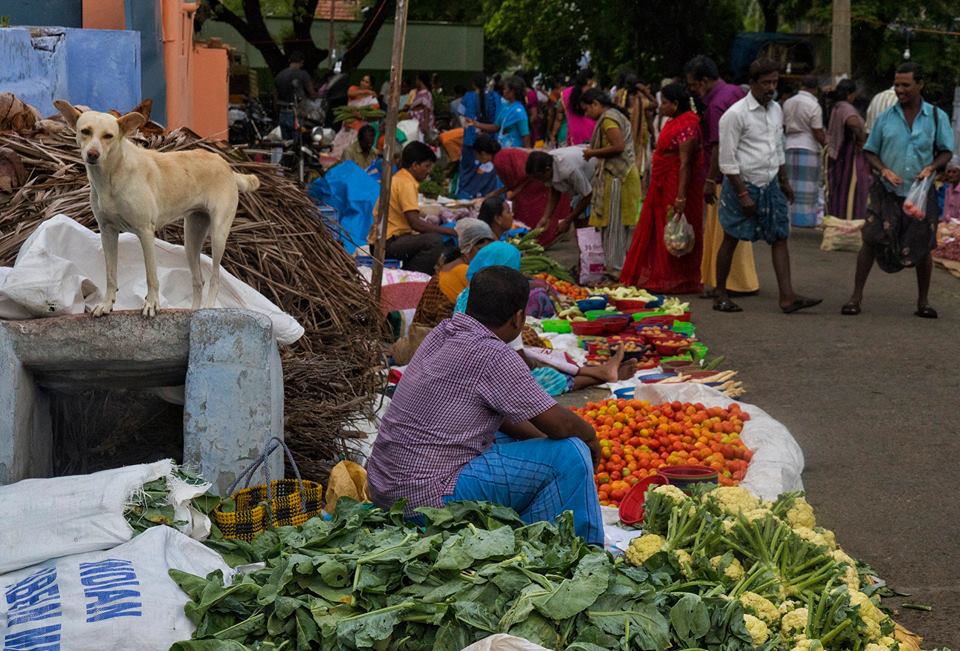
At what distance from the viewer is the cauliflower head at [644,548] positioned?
4352mm

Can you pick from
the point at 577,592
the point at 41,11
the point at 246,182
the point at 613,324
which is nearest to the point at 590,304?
the point at 613,324

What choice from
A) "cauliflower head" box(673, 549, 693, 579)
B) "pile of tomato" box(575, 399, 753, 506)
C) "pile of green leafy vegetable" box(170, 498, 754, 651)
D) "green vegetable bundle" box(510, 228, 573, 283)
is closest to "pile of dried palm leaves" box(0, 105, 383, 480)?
"pile of tomato" box(575, 399, 753, 506)

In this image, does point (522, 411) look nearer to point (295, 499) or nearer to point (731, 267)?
point (295, 499)

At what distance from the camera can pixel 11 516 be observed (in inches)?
162

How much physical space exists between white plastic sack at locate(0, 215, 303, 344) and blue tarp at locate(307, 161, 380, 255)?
614 centimetres

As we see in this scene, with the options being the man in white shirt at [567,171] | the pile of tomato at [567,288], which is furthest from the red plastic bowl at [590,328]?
the man in white shirt at [567,171]

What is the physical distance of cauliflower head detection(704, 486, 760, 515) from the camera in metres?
4.79

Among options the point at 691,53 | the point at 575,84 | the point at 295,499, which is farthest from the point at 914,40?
the point at 295,499

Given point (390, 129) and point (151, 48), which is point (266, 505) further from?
point (151, 48)

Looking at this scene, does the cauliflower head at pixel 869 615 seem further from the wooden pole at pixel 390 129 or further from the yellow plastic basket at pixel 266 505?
the wooden pole at pixel 390 129

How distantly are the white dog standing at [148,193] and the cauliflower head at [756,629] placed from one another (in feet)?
8.10

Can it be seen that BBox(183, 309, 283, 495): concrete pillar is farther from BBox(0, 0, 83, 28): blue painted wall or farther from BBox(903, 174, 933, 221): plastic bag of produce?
BBox(903, 174, 933, 221): plastic bag of produce

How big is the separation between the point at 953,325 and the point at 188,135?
6.91 metres

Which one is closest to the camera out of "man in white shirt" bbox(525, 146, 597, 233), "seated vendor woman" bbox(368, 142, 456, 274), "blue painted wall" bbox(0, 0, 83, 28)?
"blue painted wall" bbox(0, 0, 83, 28)
